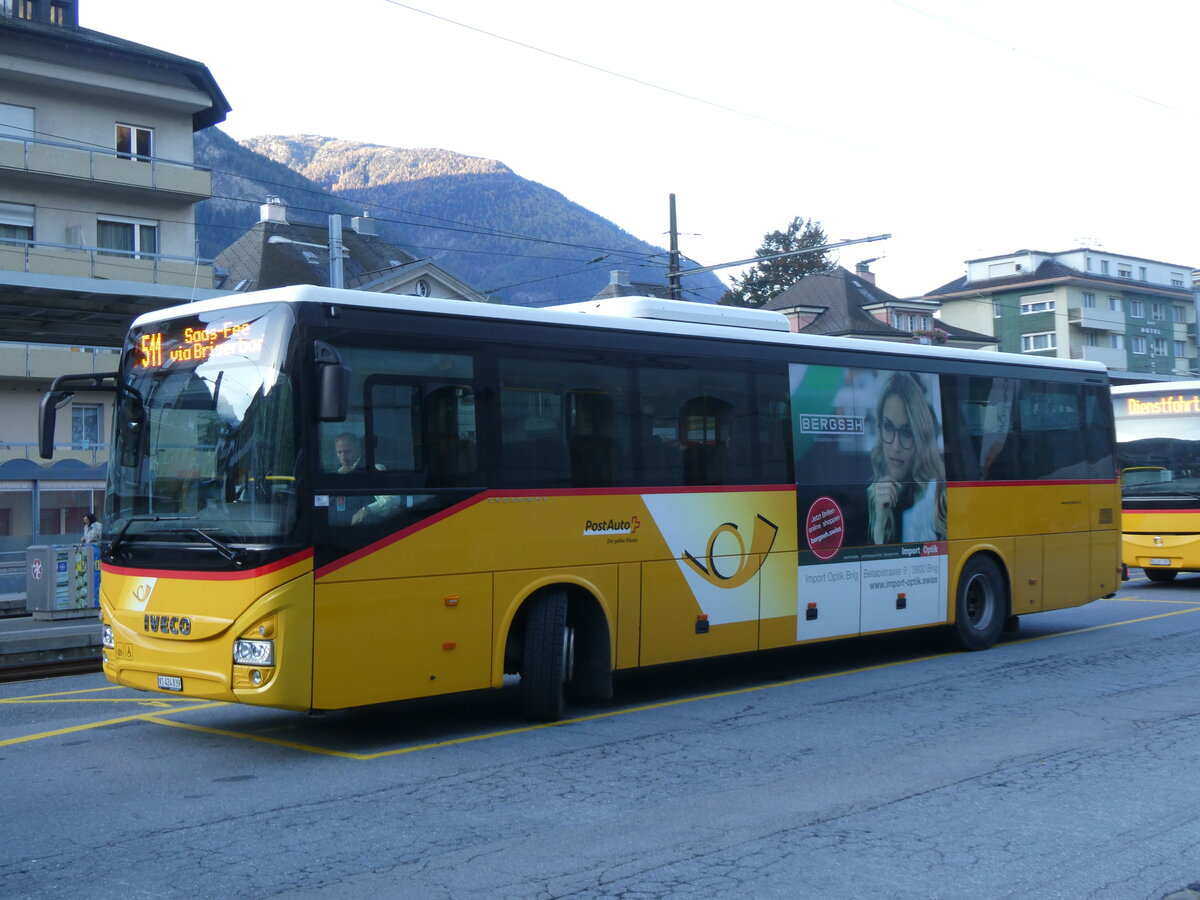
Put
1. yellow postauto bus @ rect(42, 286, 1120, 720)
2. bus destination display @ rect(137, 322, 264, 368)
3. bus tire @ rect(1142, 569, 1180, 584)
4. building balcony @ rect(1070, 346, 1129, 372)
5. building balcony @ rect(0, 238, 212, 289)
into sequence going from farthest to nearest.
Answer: building balcony @ rect(1070, 346, 1129, 372) → building balcony @ rect(0, 238, 212, 289) → bus tire @ rect(1142, 569, 1180, 584) → bus destination display @ rect(137, 322, 264, 368) → yellow postauto bus @ rect(42, 286, 1120, 720)

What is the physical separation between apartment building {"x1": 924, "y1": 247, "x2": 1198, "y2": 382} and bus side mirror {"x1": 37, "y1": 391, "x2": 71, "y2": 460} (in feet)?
250

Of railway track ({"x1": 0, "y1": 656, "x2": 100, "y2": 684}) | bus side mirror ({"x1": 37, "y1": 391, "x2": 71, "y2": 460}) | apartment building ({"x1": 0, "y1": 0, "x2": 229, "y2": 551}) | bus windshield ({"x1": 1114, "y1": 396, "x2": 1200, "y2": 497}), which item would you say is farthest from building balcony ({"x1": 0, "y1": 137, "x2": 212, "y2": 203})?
bus side mirror ({"x1": 37, "y1": 391, "x2": 71, "y2": 460})

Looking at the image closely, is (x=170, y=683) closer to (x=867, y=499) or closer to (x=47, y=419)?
(x=47, y=419)

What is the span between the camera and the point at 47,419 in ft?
29.6

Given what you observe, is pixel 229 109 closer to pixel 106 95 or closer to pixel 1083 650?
pixel 106 95

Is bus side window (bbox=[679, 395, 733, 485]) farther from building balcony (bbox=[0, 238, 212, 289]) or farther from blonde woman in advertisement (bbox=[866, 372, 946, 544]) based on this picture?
building balcony (bbox=[0, 238, 212, 289])

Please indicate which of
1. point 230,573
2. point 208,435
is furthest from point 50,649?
point 230,573

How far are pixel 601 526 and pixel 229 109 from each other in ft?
106

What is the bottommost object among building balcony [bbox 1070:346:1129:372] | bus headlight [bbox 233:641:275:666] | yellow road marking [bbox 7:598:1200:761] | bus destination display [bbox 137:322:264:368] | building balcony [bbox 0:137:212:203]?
yellow road marking [bbox 7:598:1200:761]

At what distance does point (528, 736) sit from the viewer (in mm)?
9078

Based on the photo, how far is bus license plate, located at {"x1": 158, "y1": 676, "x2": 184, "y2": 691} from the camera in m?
8.28

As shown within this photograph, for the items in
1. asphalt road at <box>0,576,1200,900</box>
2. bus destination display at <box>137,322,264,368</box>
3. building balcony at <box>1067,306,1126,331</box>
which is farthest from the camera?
building balcony at <box>1067,306,1126,331</box>

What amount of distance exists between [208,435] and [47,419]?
1498 millimetres

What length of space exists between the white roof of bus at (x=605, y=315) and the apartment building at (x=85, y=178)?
74.0 ft
